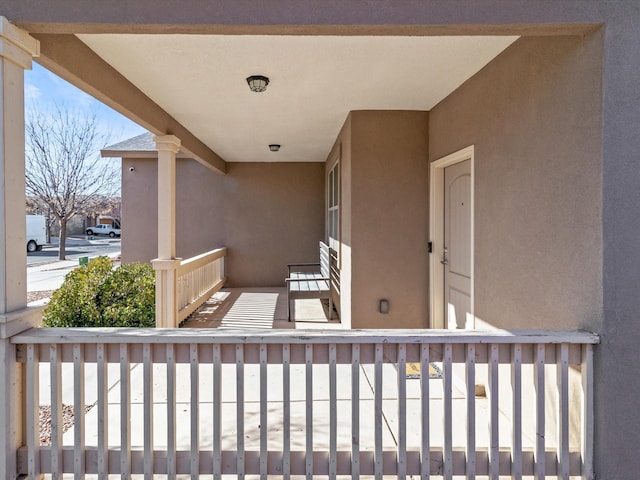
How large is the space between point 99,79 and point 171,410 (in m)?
2.37

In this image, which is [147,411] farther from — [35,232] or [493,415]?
[35,232]

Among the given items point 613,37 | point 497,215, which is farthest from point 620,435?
point 613,37

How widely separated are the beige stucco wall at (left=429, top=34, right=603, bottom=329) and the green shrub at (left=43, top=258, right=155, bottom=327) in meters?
3.57

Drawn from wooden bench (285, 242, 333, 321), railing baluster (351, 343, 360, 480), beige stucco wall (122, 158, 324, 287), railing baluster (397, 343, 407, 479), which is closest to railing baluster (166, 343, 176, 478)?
railing baluster (351, 343, 360, 480)

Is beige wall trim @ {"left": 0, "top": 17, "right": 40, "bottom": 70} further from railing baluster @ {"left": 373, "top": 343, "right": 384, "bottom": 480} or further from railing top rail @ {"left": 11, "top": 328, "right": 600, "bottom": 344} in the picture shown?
railing baluster @ {"left": 373, "top": 343, "right": 384, "bottom": 480}

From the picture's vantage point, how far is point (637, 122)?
1.82 metres

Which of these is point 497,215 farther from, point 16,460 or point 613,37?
point 16,460

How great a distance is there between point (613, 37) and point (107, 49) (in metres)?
3.00

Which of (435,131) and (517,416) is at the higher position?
(435,131)

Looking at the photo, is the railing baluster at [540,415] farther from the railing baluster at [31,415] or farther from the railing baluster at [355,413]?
the railing baluster at [31,415]

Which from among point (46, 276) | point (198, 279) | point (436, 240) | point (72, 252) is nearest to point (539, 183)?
point (436, 240)

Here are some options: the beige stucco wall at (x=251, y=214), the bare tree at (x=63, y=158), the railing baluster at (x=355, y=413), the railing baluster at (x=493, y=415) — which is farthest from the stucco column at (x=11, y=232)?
the bare tree at (x=63, y=158)

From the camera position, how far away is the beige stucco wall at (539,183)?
1922 millimetres

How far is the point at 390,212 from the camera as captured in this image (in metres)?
4.16
